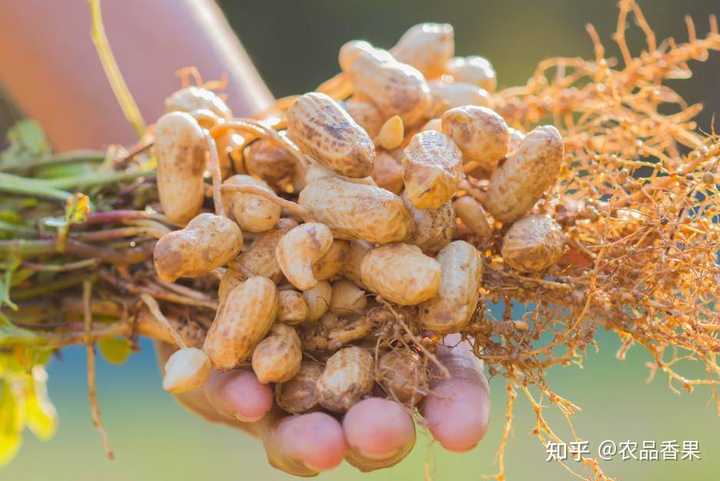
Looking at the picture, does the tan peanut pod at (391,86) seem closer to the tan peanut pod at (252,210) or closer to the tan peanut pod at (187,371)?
the tan peanut pod at (252,210)

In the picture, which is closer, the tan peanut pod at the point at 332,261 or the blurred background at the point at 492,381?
the tan peanut pod at the point at 332,261

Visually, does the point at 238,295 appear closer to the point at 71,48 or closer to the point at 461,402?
the point at 461,402

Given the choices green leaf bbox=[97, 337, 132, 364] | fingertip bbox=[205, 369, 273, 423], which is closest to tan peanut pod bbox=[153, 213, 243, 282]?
fingertip bbox=[205, 369, 273, 423]

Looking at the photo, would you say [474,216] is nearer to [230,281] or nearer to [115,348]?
[230,281]

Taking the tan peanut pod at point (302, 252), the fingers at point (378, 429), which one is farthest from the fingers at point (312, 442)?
the tan peanut pod at point (302, 252)

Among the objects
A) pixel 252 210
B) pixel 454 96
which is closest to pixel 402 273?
pixel 252 210

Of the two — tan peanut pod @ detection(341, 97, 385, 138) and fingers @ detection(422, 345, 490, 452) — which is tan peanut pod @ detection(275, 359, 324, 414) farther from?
tan peanut pod @ detection(341, 97, 385, 138)

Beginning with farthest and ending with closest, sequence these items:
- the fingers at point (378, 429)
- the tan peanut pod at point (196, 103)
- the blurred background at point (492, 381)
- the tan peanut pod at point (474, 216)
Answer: the blurred background at point (492, 381) < the tan peanut pod at point (196, 103) < the tan peanut pod at point (474, 216) < the fingers at point (378, 429)
